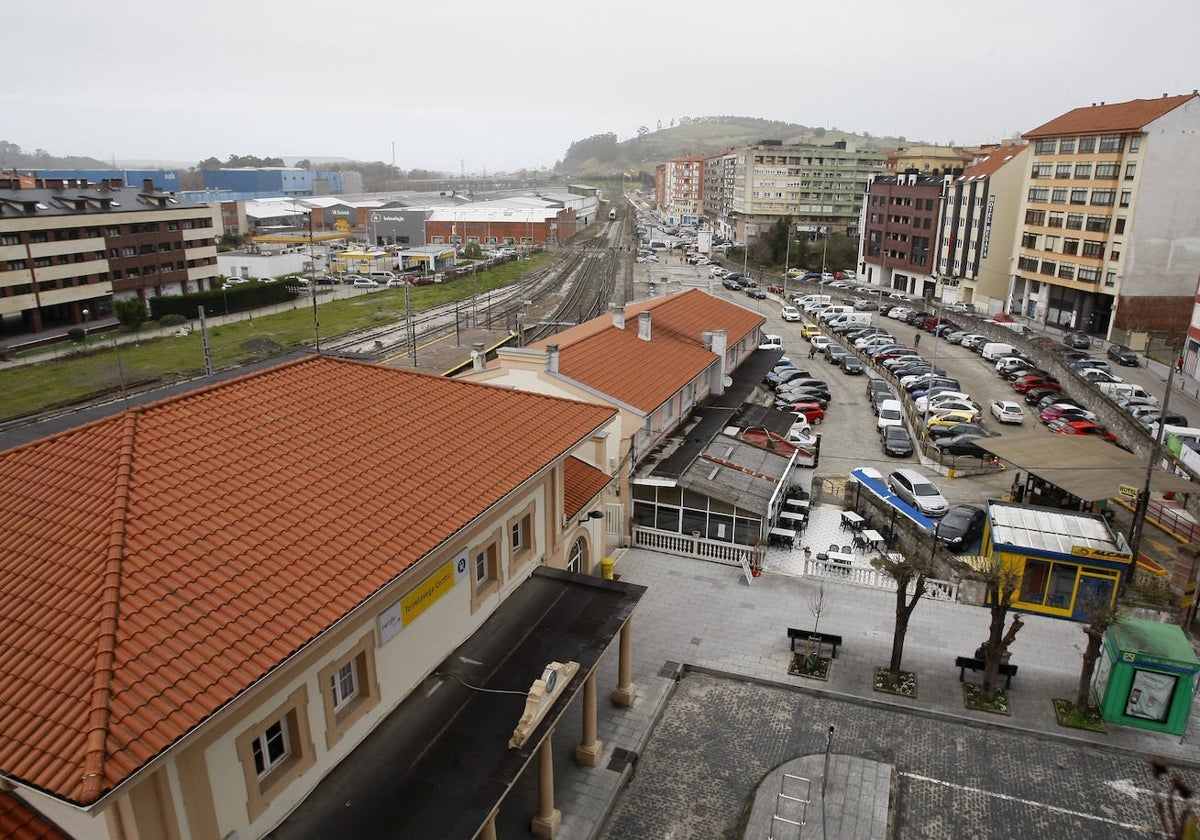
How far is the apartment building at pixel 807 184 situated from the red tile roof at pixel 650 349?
81437 mm

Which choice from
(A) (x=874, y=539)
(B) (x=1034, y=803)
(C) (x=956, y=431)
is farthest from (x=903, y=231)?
(B) (x=1034, y=803)

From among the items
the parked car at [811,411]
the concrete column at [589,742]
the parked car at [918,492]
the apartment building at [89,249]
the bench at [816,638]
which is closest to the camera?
the concrete column at [589,742]

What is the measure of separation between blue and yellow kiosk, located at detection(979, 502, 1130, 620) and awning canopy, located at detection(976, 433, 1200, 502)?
2.45 metres

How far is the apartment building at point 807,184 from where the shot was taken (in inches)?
4409

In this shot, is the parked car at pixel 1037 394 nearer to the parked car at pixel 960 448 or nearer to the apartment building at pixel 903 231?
the parked car at pixel 960 448

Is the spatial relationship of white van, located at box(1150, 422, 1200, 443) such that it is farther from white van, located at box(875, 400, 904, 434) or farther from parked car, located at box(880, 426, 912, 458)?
white van, located at box(875, 400, 904, 434)

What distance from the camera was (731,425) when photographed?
2812 centimetres

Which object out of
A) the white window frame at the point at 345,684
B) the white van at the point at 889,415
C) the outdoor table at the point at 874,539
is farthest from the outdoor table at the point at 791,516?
the white window frame at the point at 345,684

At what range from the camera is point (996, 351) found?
50.7 m

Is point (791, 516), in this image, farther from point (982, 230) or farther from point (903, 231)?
point (903, 231)

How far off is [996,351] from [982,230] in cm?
2129

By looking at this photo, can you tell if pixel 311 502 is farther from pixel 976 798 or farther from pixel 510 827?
pixel 976 798

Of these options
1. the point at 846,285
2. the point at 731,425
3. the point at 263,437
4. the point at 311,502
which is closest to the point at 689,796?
the point at 311,502

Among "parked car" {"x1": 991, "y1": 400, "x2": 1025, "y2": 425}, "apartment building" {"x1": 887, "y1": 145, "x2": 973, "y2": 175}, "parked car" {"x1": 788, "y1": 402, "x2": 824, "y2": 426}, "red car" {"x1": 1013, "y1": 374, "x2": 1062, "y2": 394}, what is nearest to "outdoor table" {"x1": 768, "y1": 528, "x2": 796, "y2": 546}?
"parked car" {"x1": 788, "y1": 402, "x2": 824, "y2": 426}
